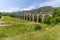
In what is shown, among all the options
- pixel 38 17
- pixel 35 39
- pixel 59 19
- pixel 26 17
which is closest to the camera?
pixel 35 39

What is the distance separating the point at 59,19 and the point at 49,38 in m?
44.7

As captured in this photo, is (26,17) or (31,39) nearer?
(31,39)

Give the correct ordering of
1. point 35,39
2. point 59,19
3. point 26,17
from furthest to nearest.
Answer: point 26,17 → point 59,19 → point 35,39

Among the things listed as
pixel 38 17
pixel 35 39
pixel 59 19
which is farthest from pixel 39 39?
pixel 38 17

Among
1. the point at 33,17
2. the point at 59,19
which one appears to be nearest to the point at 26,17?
the point at 33,17

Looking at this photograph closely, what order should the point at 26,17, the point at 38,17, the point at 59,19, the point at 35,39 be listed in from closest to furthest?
the point at 35,39 → the point at 59,19 → the point at 38,17 → the point at 26,17

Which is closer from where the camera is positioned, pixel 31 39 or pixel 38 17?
pixel 31 39

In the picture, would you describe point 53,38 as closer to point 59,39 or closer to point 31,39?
point 59,39

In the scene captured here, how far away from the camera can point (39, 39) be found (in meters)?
8.10

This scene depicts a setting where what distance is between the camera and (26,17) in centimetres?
12406

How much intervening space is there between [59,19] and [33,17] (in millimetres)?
54570

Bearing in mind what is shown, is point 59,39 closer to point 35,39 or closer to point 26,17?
point 35,39

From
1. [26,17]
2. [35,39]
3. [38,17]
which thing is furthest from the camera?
[26,17]

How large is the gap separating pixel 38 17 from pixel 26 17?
2151 cm
